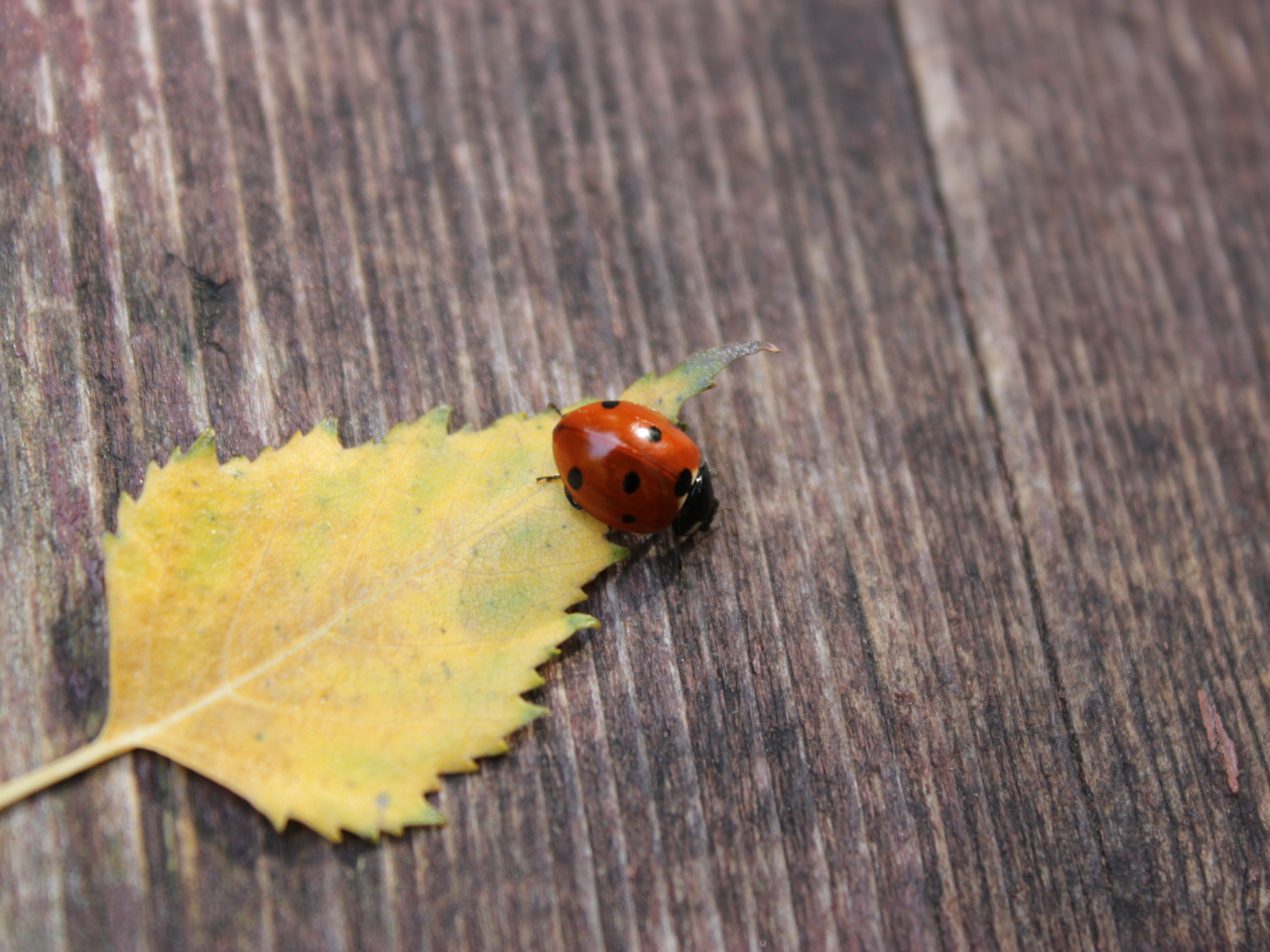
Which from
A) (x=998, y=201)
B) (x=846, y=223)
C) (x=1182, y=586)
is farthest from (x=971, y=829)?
(x=998, y=201)

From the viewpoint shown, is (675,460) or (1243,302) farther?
(1243,302)

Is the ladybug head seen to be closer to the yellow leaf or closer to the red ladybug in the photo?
the red ladybug

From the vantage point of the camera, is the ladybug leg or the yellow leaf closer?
the yellow leaf

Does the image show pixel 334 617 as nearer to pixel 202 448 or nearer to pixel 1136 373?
pixel 202 448

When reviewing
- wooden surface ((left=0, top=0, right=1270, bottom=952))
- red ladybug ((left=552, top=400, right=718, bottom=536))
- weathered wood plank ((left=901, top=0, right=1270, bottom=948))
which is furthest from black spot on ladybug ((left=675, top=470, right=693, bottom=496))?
weathered wood plank ((left=901, top=0, right=1270, bottom=948))

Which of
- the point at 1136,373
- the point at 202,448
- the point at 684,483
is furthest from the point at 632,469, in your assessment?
the point at 1136,373

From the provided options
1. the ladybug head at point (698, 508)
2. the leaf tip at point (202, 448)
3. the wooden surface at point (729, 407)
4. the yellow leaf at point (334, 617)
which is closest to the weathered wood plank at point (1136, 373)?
the wooden surface at point (729, 407)

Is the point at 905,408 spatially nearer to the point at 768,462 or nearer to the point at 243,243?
the point at 768,462
